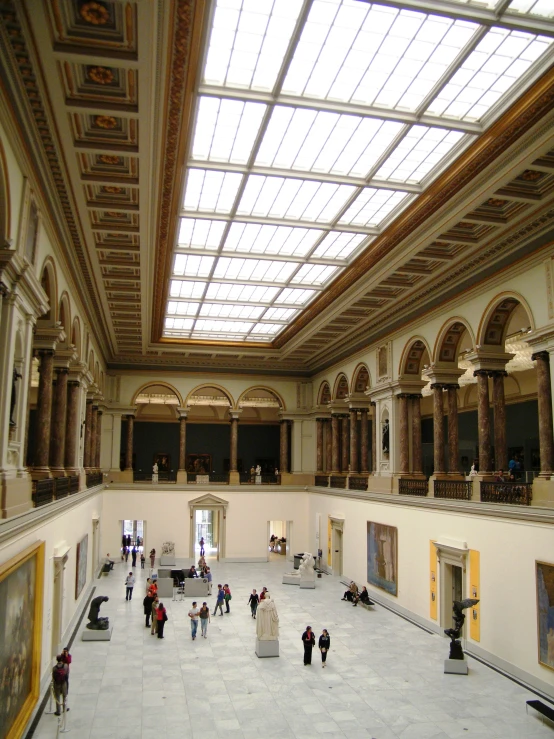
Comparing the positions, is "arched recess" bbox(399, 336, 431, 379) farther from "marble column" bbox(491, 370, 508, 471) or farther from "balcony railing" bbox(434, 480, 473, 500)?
"balcony railing" bbox(434, 480, 473, 500)

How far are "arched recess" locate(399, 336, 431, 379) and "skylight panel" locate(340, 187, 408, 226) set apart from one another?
625cm

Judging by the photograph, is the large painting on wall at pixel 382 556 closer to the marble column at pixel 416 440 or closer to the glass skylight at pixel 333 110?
the marble column at pixel 416 440

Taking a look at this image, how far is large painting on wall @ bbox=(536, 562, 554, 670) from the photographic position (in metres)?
13.3

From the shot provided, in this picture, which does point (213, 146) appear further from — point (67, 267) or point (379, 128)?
point (67, 267)

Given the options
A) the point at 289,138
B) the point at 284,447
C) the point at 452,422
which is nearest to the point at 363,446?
the point at 284,447

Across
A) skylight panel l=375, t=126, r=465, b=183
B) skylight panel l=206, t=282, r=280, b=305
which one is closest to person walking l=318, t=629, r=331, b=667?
skylight panel l=375, t=126, r=465, b=183

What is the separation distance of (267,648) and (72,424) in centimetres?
852

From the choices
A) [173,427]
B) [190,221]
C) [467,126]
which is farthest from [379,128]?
[173,427]

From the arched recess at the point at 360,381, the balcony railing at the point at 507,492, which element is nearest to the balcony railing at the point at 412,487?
the balcony railing at the point at 507,492

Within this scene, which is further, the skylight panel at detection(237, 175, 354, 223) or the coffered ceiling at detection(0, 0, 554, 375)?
the skylight panel at detection(237, 175, 354, 223)

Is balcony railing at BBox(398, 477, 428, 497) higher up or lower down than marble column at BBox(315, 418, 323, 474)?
lower down

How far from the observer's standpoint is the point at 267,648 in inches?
642

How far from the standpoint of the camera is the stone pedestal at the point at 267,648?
53.3ft

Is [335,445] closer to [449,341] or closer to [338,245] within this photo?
[449,341]
